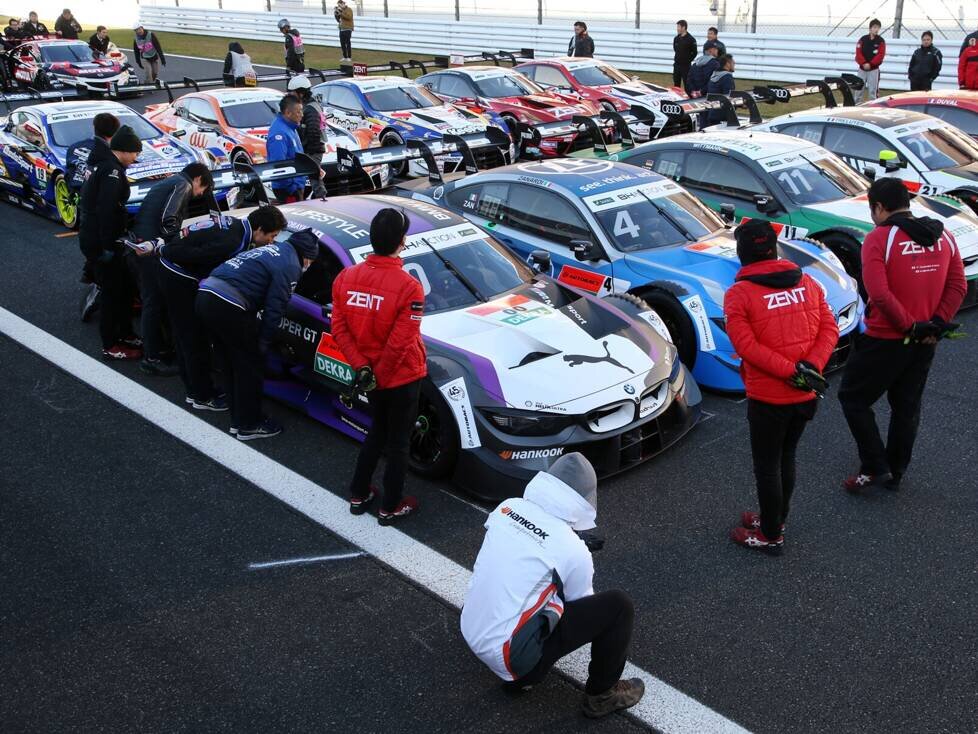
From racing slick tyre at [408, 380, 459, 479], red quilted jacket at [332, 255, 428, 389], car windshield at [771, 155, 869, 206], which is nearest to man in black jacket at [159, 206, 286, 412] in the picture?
red quilted jacket at [332, 255, 428, 389]

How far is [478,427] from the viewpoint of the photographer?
5.34 m

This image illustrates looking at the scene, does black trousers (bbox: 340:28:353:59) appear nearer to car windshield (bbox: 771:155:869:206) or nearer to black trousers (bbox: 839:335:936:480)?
car windshield (bbox: 771:155:869:206)

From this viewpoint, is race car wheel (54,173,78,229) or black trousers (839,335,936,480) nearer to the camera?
black trousers (839,335,936,480)

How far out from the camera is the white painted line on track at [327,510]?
→ 3848 mm

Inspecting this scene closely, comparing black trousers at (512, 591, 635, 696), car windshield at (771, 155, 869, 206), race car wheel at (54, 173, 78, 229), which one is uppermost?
car windshield at (771, 155, 869, 206)

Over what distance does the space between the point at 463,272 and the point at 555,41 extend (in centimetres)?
2197

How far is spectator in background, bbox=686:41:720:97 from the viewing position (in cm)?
1628

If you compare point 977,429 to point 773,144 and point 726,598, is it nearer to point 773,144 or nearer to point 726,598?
point 726,598

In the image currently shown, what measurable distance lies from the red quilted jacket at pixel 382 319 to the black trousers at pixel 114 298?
3197 mm

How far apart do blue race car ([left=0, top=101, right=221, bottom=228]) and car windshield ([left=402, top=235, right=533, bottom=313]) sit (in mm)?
5622

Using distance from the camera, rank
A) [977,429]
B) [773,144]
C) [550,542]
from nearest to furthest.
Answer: [550,542], [977,429], [773,144]

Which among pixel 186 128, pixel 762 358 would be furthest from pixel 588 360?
pixel 186 128

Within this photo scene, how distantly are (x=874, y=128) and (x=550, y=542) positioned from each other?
8596 mm

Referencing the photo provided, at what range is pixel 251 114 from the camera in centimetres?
1327
